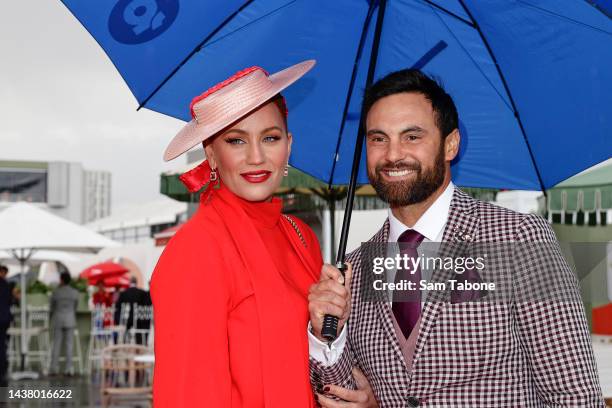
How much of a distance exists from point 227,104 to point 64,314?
13177 mm

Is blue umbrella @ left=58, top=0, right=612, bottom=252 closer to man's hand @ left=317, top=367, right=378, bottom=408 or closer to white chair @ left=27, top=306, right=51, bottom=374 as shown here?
man's hand @ left=317, top=367, right=378, bottom=408

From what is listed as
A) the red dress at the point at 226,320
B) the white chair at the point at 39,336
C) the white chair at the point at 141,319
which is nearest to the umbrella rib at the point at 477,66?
the red dress at the point at 226,320

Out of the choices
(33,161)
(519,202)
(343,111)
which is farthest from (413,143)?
(33,161)

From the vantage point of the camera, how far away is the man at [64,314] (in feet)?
48.8

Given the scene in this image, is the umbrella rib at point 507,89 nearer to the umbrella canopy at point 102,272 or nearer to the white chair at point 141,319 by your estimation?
the white chair at point 141,319

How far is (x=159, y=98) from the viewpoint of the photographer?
139 inches

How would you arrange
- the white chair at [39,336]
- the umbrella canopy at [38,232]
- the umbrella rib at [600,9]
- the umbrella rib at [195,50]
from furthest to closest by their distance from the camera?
the white chair at [39,336], the umbrella canopy at [38,232], the umbrella rib at [195,50], the umbrella rib at [600,9]

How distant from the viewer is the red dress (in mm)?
2295

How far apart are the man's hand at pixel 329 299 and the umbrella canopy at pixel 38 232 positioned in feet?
39.6

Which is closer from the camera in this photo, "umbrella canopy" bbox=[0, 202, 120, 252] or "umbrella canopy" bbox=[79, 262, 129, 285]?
"umbrella canopy" bbox=[0, 202, 120, 252]

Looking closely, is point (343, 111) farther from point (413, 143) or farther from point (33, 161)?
point (33, 161)

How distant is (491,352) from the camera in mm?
2357

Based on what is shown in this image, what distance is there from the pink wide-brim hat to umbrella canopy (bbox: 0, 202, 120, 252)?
11.8 m

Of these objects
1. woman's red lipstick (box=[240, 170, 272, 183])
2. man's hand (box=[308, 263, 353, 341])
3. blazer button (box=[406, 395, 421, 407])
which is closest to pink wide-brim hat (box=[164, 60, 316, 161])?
woman's red lipstick (box=[240, 170, 272, 183])
